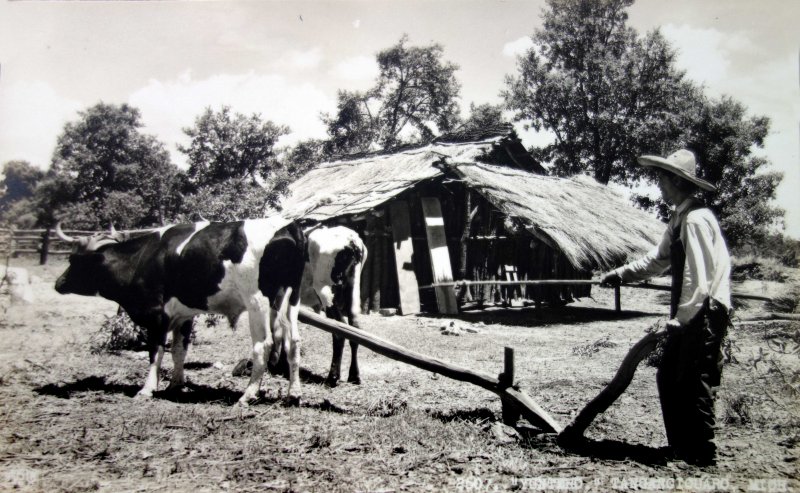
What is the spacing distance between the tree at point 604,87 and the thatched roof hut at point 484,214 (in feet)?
9.24

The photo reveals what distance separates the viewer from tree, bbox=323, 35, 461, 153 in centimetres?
838

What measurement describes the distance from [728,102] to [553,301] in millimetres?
7453

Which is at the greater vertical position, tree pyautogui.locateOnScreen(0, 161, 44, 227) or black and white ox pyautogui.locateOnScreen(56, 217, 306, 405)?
tree pyautogui.locateOnScreen(0, 161, 44, 227)

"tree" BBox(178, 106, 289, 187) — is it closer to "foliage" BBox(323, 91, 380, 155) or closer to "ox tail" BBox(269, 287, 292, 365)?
"foliage" BBox(323, 91, 380, 155)

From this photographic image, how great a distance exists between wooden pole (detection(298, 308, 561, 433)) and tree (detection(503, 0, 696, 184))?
39.8 ft

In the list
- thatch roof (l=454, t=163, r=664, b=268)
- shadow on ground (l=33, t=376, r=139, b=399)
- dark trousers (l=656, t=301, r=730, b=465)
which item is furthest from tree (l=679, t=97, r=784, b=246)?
shadow on ground (l=33, t=376, r=139, b=399)

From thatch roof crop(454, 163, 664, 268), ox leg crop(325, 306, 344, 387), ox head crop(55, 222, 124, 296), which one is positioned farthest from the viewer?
thatch roof crop(454, 163, 664, 268)

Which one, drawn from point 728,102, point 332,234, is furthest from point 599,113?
point 332,234

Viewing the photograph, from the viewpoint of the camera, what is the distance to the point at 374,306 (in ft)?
38.2

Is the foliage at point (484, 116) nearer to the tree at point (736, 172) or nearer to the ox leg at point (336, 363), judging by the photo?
the tree at point (736, 172)

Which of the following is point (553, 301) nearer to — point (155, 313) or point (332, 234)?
point (332, 234)

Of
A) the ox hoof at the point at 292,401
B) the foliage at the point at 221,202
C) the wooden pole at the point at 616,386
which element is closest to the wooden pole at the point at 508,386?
the wooden pole at the point at 616,386

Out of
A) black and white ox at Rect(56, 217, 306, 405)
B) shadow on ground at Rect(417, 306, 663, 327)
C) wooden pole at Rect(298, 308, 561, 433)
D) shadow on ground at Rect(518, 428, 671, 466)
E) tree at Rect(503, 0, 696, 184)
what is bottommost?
shadow on ground at Rect(518, 428, 671, 466)

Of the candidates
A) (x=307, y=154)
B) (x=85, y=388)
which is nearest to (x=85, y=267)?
(x=85, y=388)
